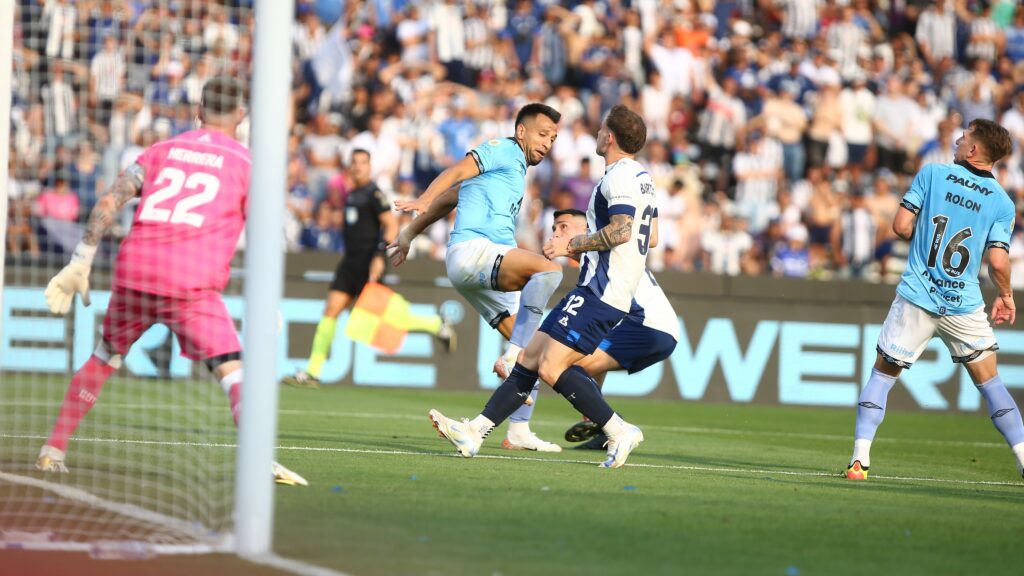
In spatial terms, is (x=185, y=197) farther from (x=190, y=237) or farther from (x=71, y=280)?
(x=71, y=280)

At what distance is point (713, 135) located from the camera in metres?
21.7

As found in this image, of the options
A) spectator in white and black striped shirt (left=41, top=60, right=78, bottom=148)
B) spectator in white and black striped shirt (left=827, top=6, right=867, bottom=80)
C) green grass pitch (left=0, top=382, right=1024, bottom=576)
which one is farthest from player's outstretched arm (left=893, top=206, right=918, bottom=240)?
spectator in white and black striped shirt (left=827, top=6, right=867, bottom=80)

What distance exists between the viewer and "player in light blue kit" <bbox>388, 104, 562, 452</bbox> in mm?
9883

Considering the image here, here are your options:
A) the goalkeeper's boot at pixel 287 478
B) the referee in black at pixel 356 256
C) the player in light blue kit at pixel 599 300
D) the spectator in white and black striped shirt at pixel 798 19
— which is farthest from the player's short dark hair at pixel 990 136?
the spectator in white and black striped shirt at pixel 798 19

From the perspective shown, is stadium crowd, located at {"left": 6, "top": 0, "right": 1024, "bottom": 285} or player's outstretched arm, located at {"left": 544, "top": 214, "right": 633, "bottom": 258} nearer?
player's outstretched arm, located at {"left": 544, "top": 214, "right": 633, "bottom": 258}

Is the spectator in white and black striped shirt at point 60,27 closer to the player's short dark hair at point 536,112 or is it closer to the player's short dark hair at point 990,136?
the player's short dark hair at point 536,112

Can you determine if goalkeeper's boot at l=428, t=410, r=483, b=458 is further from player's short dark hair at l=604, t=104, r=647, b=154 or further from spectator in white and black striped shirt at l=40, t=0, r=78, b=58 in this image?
spectator in white and black striped shirt at l=40, t=0, r=78, b=58

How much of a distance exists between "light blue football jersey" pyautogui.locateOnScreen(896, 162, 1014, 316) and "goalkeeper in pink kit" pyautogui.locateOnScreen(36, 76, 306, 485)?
418 cm

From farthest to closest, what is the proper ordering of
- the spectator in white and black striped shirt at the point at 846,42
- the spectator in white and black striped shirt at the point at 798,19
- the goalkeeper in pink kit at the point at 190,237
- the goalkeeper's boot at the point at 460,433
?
1. the spectator in white and black striped shirt at the point at 798,19
2. the spectator in white and black striped shirt at the point at 846,42
3. the goalkeeper's boot at the point at 460,433
4. the goalkeeper in pink kit at the point at 190,237

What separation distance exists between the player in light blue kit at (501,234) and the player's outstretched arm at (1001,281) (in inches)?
110

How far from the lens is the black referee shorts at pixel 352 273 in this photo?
Answer: 1631 cm

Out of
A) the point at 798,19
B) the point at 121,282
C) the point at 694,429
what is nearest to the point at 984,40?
the point at 798,19

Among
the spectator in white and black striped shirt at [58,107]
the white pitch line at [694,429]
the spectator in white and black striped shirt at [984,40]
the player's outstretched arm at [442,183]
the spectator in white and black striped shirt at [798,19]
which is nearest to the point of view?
the player's outstretched arm at [442,183]

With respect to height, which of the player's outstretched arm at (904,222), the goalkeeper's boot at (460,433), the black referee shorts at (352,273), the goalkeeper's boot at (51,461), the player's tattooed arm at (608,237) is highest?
the player's outstretched arm at (904,222)
